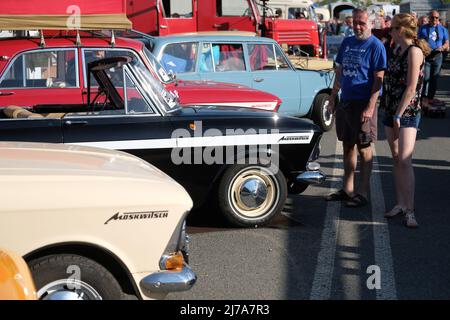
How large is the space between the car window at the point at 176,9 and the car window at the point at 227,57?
487cm

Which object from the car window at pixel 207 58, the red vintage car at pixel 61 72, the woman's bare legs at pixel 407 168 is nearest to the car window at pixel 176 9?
the car window at pixel 207 58

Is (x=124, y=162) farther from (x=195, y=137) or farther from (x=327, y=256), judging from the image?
(x=327, y=256)

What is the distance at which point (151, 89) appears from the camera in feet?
19.1

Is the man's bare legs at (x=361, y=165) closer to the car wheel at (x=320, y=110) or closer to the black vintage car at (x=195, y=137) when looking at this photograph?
the black vintage car at (x=195, y=137)

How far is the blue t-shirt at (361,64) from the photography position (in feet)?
21.5

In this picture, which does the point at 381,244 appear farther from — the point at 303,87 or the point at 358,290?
the point at 303,87

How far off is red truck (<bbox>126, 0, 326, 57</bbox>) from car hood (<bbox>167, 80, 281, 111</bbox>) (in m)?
6.30

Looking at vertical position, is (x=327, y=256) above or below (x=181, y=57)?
below

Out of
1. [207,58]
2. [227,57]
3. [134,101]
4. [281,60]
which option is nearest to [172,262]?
[134,101]

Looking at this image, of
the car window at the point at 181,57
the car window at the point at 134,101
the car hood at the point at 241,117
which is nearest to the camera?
the car window at the point at 134,101

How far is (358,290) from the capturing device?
15.5 feet

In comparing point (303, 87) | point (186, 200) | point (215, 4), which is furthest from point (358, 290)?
point (215, 4)

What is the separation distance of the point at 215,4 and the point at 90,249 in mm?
12295

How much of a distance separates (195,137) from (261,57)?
523 cm
